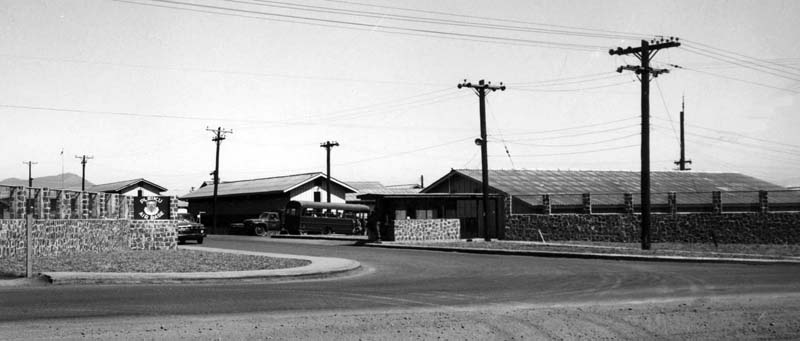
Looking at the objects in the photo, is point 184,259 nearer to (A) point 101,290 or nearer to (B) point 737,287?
(A) point 101,290

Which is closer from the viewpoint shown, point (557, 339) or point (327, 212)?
point (557, 339)

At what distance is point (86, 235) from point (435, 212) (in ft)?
62.5

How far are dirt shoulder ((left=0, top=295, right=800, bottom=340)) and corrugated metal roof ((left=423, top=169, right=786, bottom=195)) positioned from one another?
35.4 meters

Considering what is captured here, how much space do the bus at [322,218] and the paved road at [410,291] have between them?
109 feet

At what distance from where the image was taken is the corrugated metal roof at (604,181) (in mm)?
50062

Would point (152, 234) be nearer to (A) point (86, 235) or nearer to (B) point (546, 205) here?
(A) point (86, 235)

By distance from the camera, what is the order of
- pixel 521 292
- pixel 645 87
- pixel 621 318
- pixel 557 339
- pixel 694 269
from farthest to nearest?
1. pixel 645 87
2. pixel 694 269
3. pixel 521 292
4. pixel 621 318
5. pixel 557 339

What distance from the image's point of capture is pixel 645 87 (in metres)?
29.1

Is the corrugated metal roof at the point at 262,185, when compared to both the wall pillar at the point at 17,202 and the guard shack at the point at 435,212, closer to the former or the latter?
the guard shack at the point at 435,212

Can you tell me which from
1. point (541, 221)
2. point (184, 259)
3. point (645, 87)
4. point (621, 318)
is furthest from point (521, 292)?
point (541, 221)

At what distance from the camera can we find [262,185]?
72.8m

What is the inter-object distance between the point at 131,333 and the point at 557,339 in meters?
5.22

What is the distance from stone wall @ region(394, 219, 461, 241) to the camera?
38.2 metres

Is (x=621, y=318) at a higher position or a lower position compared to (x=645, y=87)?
lower
